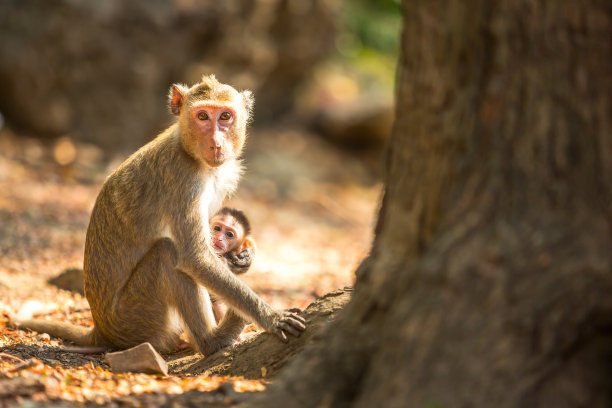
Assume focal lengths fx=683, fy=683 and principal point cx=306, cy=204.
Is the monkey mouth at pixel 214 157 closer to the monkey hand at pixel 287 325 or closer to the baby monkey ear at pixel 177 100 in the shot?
the baby monkey ear at pixel 177 100

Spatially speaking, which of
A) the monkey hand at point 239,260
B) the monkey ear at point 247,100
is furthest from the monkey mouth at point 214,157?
the monkey hand at point 239,260

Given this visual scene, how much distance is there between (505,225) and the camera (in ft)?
10.1

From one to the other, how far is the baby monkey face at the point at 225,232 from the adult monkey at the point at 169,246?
1.56 ft

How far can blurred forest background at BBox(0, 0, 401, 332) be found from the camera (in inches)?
355

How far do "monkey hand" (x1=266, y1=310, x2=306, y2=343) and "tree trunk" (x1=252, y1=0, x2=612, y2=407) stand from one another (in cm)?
134

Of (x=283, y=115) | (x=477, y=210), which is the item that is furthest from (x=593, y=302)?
(x=283, y=115)

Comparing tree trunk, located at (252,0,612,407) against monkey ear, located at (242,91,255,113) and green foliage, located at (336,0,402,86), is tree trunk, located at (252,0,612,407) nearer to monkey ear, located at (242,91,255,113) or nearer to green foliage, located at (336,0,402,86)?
monkey ear, located at (242,91,255,113)

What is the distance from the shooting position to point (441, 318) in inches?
120

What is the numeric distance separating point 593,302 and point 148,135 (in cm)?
1231

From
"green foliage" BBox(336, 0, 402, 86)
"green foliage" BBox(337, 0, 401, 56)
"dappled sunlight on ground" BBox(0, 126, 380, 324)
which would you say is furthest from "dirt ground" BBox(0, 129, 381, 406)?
"green foliage" BBox(337, 0, 401, 56)

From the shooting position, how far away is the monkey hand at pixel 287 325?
4701mm

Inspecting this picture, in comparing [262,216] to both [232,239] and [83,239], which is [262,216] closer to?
[83,239]

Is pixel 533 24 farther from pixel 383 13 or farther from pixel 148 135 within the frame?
pixel 383 13

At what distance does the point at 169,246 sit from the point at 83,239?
4.40m
